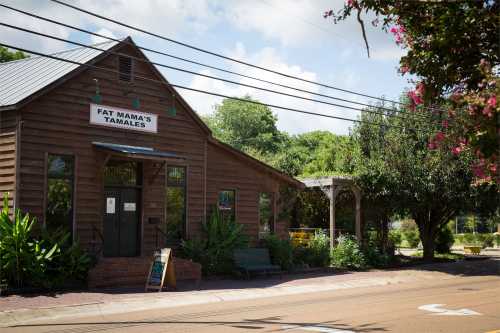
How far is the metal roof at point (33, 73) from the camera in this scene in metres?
17.7

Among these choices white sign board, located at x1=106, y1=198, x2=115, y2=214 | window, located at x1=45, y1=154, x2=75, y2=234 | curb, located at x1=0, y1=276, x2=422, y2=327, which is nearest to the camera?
curb, located at x1=0, y1=276, x2=422, y2=327

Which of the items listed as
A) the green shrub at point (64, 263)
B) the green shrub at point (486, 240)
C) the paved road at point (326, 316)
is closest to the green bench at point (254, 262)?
the paved road at point (326, 316)

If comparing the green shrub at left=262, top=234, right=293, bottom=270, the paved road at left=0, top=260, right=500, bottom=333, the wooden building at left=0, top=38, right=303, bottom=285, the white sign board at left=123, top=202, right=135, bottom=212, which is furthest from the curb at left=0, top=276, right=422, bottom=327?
the white sign board at left=123, top=202, right=135, bottom=212

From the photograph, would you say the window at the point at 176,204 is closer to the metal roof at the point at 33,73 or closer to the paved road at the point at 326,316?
the metal roof at the point at 33,73

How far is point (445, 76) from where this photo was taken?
9148 millimetres

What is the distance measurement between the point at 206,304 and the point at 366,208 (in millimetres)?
14877

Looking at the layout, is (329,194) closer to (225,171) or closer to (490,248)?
(225,171)

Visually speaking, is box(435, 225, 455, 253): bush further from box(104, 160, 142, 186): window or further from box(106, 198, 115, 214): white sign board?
box(106, 198, 115, 214): white sign board

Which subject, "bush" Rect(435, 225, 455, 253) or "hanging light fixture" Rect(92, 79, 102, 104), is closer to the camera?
"hanging light fixture" Rect(92, 79, 102, 104)

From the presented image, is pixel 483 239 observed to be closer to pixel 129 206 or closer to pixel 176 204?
pixel 176 204

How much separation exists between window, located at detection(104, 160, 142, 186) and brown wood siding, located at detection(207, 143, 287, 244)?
311 centimetres

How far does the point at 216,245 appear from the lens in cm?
2073

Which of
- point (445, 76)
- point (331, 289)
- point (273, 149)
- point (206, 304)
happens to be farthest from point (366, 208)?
point (273, 149)

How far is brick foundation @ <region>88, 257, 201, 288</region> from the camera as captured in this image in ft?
55.4
